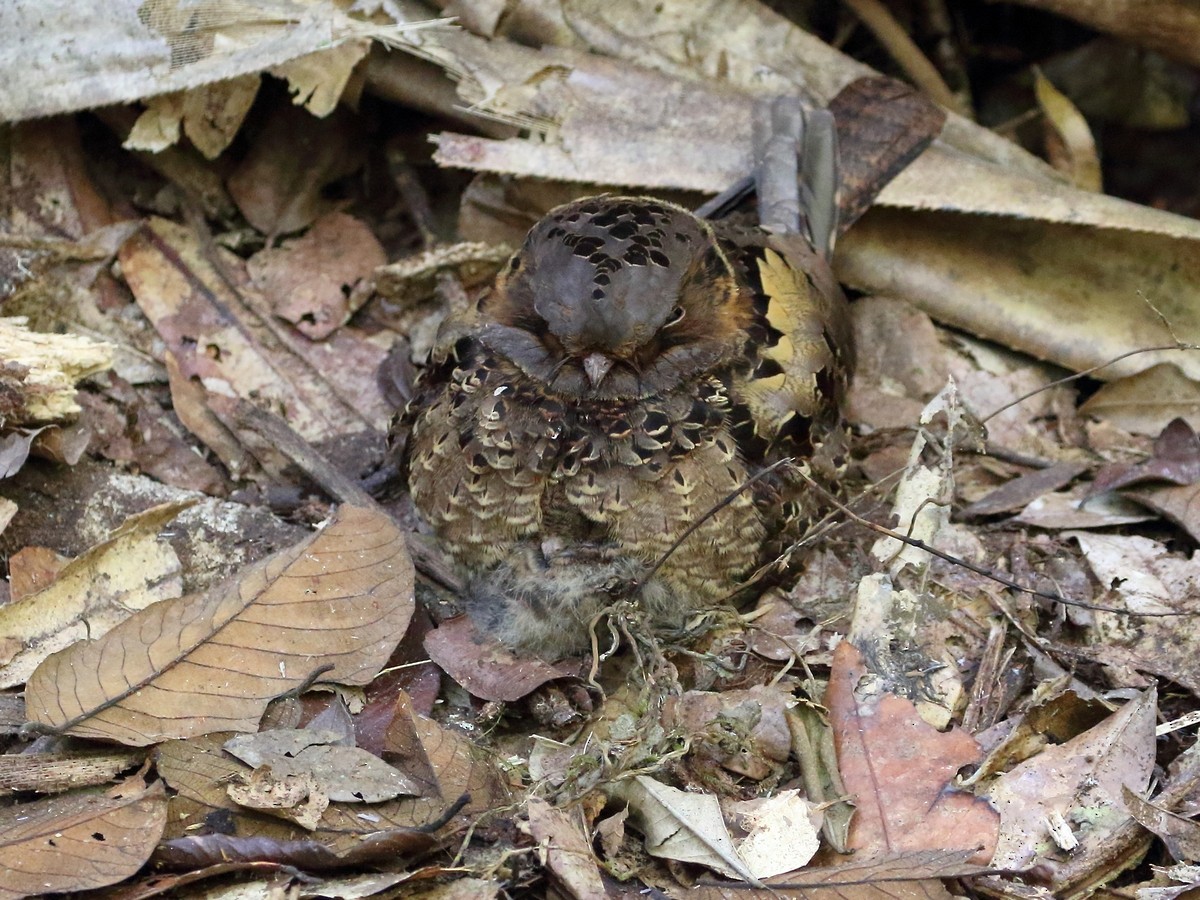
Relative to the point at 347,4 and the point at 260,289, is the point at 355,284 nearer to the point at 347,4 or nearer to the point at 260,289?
the point at 260,289

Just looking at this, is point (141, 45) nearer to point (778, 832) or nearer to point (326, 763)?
point (326, 763)

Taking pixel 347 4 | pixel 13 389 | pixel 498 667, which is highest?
pixel 347 4

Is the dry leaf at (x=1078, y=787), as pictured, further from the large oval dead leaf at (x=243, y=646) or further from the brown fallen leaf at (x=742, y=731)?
the large oval dead leaf at (x=243, y=646)

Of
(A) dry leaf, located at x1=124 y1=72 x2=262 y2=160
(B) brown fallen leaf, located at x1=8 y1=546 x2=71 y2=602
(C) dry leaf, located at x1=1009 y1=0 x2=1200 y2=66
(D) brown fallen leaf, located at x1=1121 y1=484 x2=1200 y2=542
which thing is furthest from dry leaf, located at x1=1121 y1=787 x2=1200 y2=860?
(A) dry leaf, located at x1=124 y1=72 x2=262 y2=160

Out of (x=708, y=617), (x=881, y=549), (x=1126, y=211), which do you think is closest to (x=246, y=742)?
(x=708, y=617)

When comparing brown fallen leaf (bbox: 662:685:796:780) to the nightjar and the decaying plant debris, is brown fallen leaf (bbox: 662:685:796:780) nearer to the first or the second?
the decaying plant debris

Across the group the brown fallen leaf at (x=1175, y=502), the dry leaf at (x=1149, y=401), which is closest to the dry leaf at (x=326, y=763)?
the brown fallen leaf at (x=1175, y=502)

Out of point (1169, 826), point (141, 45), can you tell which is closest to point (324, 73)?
point (141, 45)
